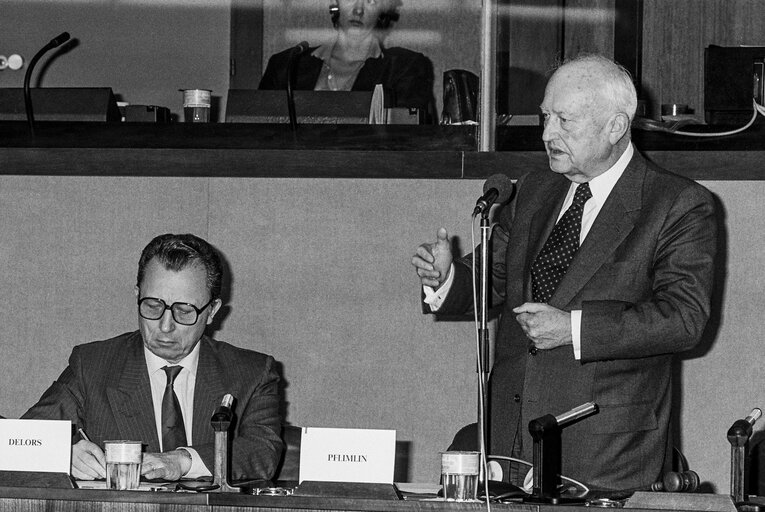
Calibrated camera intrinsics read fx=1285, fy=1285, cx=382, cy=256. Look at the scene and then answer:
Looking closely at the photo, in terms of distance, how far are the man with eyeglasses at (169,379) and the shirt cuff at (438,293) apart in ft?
1.37

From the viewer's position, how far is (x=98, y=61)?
180 inches

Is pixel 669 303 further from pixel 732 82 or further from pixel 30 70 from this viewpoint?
pixel 30 70

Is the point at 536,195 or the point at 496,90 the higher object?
the point at 496,90

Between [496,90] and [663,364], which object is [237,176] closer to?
[496,90]

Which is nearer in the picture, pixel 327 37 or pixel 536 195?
pixel 536 195

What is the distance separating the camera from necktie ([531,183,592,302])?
2867 millimetres

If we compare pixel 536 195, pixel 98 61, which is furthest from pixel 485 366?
pixel 98 61

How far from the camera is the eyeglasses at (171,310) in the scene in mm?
2875

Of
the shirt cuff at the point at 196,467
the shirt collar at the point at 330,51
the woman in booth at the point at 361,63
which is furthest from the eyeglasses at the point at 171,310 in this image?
the shirt collar at the point at 330,51

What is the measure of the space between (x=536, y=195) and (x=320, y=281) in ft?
3.07

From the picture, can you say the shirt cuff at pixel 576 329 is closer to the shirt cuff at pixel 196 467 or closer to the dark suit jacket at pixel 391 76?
the shirt cuff at pixel 196 467

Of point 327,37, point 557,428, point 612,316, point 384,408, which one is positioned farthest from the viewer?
point 327,37

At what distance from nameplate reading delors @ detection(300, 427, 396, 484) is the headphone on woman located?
2.31m

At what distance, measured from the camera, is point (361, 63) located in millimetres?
4129
